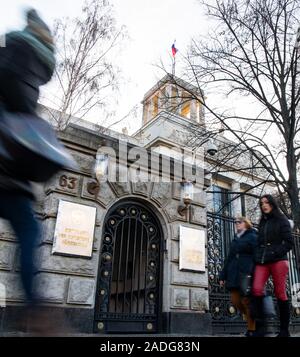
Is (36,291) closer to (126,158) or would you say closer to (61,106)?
(126,158)

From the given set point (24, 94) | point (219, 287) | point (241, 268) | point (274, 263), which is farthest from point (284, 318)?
point (24, 94)

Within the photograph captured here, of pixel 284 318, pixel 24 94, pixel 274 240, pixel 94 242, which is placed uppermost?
pixel 24 94

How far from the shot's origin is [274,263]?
489cm

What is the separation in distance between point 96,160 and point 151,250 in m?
2.20

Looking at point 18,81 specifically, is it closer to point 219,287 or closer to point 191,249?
point 191,249

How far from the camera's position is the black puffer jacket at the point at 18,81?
228 cm

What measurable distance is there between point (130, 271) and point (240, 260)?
294cm

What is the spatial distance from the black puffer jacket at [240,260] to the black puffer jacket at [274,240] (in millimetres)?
311

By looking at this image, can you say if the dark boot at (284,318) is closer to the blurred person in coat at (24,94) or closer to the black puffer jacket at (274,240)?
A: the black puffer jacket at (274,240)

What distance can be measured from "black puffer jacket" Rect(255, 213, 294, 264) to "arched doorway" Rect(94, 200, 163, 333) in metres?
2.55

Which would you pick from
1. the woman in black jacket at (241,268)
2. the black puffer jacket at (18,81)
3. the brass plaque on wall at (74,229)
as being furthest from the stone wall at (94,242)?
the black puffer jacket at (18,81)

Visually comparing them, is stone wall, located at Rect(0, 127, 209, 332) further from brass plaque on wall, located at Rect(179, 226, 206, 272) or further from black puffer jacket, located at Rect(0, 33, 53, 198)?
black puffer jacket, located at Rect(0, 33, 53, 198)

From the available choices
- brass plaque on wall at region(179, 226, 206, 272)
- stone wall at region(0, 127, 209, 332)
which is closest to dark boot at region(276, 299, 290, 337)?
stone wall at region(0, 127, 209, 332)

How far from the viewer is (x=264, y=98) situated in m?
11.5
